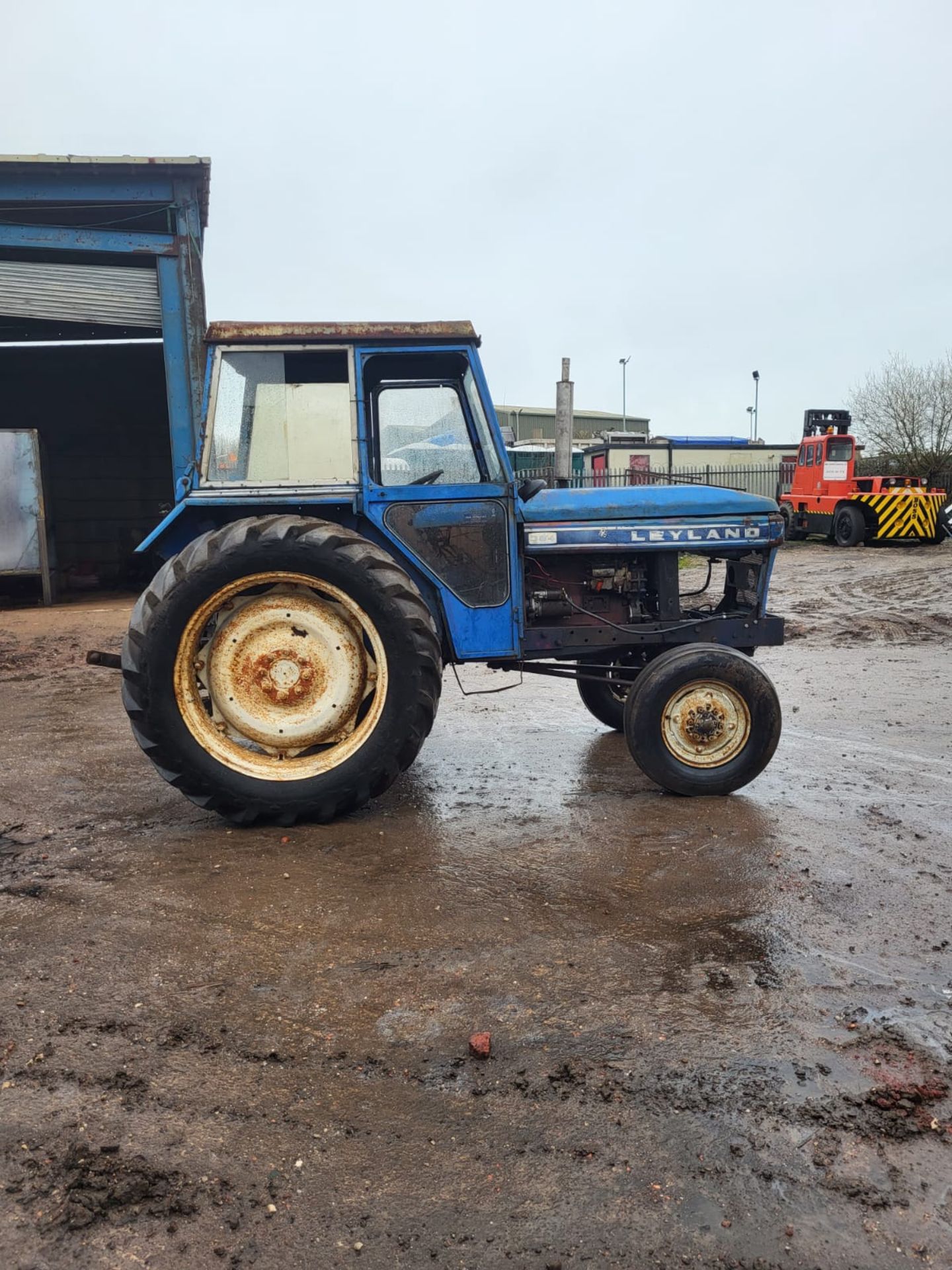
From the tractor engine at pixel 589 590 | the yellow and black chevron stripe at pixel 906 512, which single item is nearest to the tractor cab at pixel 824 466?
the yellow and black chevron stripe at pixel 906 512

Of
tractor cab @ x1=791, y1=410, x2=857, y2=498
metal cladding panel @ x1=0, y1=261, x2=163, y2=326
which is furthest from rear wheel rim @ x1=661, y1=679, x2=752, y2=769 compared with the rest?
tractor cab @ x1=791, y1=410, x2=857, y2=498

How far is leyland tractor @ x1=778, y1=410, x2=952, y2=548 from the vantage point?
19953 mm

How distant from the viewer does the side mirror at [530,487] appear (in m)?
4.82

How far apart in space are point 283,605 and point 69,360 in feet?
41.1

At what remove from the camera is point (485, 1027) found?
2.72 metres

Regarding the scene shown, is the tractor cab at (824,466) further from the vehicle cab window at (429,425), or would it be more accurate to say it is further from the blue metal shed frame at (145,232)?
the vehicle cab window at (429,425)

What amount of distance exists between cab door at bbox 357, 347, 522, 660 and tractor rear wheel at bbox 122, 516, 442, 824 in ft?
1.22

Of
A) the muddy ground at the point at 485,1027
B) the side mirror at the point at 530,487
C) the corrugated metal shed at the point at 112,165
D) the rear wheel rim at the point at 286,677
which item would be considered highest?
the corrugated metal shed at the point at 112,165

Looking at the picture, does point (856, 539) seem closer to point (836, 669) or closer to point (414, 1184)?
point (836, 669)

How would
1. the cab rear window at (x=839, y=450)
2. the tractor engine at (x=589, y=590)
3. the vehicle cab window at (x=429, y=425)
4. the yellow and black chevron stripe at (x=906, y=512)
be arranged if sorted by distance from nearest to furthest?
the vehicle cab window at (x=429, y=425) < the tractor engine at (x=589, y=590) < the yellow and black chevron stripe at (x=906, y=512) < the cab rear window at (x=839, y=450)

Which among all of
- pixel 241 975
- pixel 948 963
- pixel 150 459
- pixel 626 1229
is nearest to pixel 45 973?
pixel 241 975

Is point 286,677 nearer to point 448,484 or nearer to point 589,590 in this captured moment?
point 448,484

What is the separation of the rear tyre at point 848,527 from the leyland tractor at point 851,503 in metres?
0.01

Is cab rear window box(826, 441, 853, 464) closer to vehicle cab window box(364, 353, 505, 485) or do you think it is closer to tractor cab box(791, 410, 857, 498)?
tractor cab box(791, 410, 857, 498)
